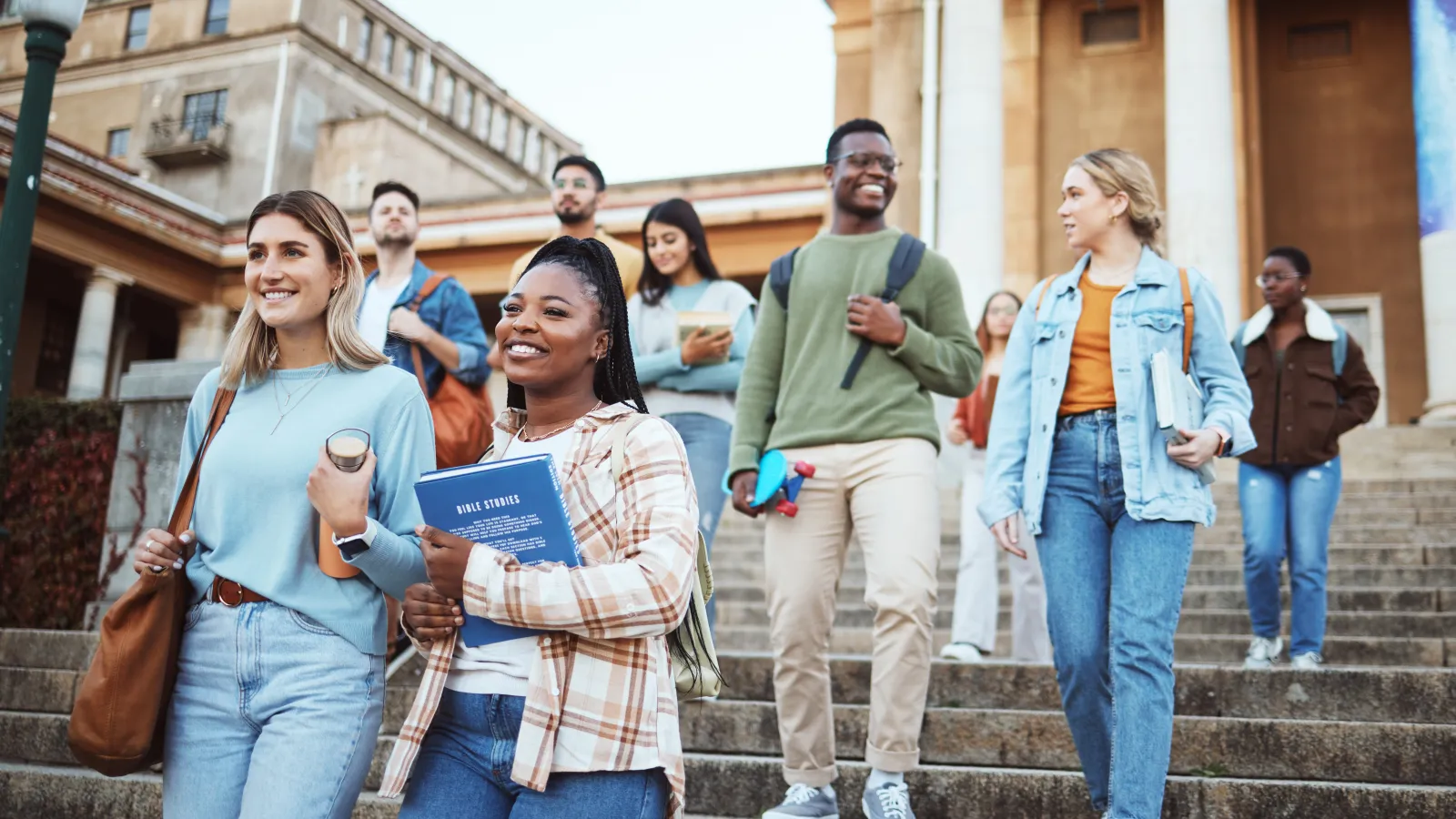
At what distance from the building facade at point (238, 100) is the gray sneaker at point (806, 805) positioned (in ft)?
91.5

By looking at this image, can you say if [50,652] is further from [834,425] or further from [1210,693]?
[1210,693]

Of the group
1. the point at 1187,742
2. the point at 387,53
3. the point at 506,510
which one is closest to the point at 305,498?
the point at 506,510

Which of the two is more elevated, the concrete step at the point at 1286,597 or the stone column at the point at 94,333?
the stone column at the point at 94,333

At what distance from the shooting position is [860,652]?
725 centimetres

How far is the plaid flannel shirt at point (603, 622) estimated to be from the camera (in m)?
2.11

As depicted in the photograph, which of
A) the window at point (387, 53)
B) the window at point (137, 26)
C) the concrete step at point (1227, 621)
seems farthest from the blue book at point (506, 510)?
the window at point (387, 53)

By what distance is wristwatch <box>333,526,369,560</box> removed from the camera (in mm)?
2352

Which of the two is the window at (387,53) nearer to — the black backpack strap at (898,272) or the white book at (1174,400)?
the black backpack strap at (898,272)

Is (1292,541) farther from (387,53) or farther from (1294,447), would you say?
(387,53)

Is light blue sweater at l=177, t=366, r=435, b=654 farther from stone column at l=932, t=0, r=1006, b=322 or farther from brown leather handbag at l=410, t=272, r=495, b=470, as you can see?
stone column at l=932, t=0, r=1006, b=322

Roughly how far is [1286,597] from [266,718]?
6.56 meters

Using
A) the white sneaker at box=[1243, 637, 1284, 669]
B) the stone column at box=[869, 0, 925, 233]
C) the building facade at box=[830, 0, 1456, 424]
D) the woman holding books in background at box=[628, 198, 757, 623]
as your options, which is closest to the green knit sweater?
the woman holding books in background at box=[628, 198, 757, 623]

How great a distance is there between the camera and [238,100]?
33031mm

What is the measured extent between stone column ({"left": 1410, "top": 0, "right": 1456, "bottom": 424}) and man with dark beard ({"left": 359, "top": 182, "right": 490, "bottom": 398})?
1320cm
